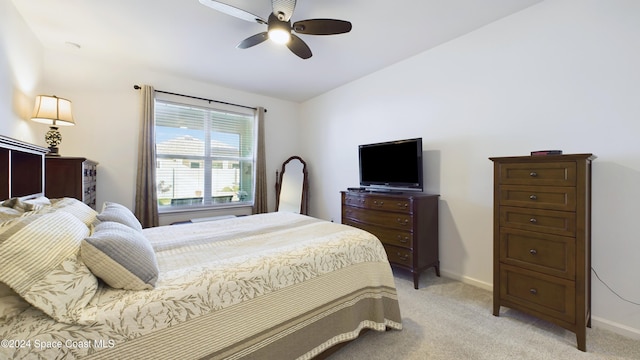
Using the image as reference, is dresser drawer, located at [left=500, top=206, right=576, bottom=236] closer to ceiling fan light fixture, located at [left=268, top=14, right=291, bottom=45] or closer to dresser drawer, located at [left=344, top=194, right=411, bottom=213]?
dresser drawer, located at [left=344, top=194, right=411, bottom=213]

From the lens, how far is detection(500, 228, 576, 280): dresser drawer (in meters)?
1.68

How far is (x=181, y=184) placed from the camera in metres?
3.85

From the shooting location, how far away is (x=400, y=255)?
267cm

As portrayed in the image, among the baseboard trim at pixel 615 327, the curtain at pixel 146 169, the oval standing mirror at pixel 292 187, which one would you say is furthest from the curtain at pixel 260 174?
the baseboard trim at pixel 615 327

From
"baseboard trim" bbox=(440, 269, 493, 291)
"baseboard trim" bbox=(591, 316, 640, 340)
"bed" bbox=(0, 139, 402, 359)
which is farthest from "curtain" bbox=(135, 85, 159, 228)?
"baseboard trim" bbox=(591, 316, 640, 340)

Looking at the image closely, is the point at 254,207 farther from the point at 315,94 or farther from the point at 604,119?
the point at 604,119

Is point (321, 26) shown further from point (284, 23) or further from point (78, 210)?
point (78, 210)

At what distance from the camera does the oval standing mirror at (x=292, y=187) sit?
458cm

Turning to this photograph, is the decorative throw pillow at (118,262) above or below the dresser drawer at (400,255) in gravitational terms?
above

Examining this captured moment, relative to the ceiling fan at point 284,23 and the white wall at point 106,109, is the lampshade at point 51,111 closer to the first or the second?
the white wall at point 106,109

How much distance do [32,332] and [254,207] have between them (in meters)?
3.62

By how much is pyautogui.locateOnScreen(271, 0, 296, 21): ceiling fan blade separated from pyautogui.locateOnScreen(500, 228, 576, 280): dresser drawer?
7.85 ft

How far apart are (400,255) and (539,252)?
1172mm

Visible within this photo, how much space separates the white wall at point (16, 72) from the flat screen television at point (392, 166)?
11.5ft
